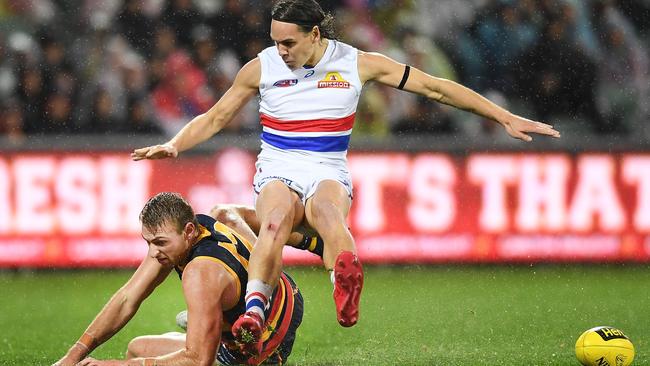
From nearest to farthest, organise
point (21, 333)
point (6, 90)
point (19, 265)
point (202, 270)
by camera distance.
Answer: point (202, 270) < point (21, 333) < point (19, 265) < point (6, 90)

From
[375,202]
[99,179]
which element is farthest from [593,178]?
[99,179]

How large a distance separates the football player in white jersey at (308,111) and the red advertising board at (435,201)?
4354 millimetres

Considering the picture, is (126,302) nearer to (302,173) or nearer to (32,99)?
(302,173)

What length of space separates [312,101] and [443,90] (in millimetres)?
798

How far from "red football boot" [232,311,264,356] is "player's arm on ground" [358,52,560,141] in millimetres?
1885

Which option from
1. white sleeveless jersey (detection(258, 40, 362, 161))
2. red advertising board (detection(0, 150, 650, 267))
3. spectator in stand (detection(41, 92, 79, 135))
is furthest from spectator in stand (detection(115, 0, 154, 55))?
white sleeveless jersey (detection(258, 40, 362, 161))

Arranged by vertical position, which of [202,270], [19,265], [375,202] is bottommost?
[19,265]

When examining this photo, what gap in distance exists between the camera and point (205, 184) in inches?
471

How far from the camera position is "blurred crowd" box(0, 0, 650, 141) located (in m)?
12.5

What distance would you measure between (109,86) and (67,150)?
109 centimetres

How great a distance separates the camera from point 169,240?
20.4ft

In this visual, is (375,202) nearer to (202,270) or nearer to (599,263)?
(599,263)

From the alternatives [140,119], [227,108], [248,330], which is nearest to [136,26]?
[140,119]

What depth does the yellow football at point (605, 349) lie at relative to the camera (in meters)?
6.75
